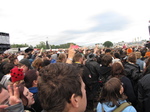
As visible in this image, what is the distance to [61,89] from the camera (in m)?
0.98

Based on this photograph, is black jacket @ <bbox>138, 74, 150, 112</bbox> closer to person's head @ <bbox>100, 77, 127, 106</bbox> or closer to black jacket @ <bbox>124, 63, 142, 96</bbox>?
person's head @ <bbox>100, 77, 127, 106</bbox>

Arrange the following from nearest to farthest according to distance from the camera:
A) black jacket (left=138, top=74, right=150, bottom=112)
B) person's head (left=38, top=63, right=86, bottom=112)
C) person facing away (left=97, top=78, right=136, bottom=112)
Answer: person's head (left=38, top=63, right=86, bottom=112) → person facing away (left=97, top=78, right=136, bottom=112) → black jacket (left=138, top=74, right=150, bottom=112)

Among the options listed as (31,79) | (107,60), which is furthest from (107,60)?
(31,79)

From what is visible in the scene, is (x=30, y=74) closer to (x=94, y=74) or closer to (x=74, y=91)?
(x=74, y=91)

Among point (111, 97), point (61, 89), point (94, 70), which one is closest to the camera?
point (61, 89)

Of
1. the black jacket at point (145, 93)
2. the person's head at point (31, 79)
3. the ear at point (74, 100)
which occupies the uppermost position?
the ear at point (74, 100)

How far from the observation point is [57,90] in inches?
38.6

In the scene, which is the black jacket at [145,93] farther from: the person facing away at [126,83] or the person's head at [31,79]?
the person's head at [31,79]

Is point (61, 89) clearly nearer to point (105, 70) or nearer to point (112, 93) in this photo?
point (112, 93)

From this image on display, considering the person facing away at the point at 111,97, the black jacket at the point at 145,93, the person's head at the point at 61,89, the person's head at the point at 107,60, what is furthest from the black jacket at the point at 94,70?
the person's head at the point at 61,89

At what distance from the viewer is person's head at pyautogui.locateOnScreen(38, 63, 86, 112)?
99cm

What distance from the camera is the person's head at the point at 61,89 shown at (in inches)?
38.8

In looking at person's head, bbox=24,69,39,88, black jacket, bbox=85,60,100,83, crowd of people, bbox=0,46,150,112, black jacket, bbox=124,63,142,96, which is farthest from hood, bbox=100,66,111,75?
person's head, bbox=24,69,39,88

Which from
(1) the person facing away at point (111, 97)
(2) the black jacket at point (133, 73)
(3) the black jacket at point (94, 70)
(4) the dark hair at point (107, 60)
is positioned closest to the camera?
(1) the person facing away at point (111, 97)
